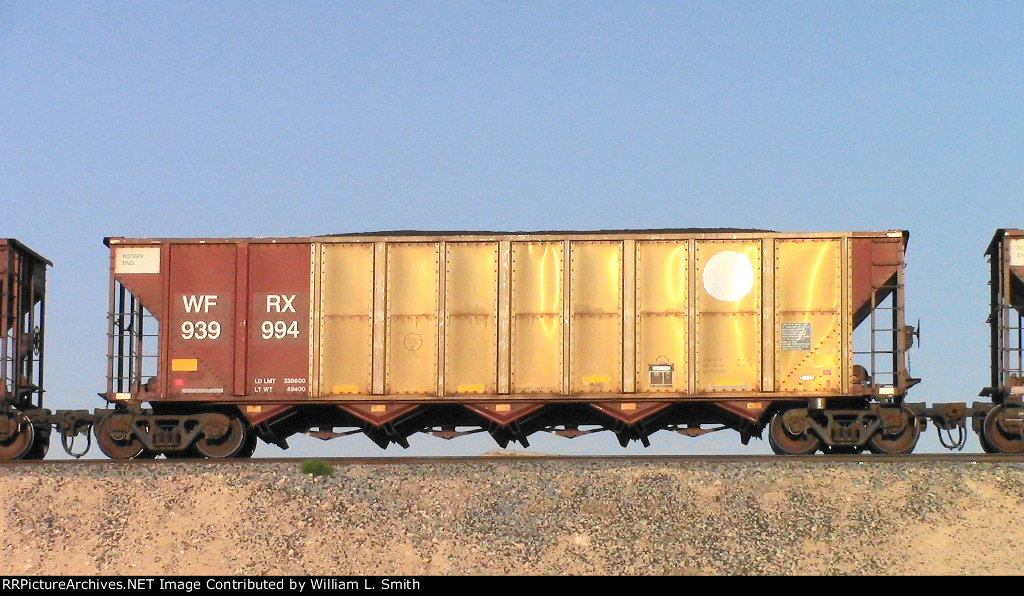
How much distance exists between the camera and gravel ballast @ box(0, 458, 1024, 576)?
13883 millimetres

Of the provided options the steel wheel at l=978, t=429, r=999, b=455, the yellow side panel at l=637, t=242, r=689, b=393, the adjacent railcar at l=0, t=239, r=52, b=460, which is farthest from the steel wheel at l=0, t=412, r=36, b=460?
the steel wheel at l=978, t=429, r=999, b=455

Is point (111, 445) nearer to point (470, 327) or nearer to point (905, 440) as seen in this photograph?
point (470, 327)

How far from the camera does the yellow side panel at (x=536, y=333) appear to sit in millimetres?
18609

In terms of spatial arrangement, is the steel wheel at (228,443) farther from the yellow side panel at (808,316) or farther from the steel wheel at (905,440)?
the steel wheel at (905,440)

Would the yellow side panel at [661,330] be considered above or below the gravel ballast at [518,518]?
above

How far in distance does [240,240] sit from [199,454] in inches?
139

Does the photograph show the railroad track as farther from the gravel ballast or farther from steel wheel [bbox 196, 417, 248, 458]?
steel wheel [bbox 196, 417, 248, 458]

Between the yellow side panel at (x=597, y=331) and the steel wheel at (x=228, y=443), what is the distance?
5259 millimetres

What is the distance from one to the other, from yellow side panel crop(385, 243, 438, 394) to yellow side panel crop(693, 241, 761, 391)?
13.3 feet

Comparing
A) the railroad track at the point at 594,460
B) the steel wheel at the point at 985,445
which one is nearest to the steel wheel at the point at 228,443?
the railroad track at the point at 594,460

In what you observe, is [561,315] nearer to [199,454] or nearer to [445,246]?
[445,246]

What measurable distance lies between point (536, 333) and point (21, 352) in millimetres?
8512

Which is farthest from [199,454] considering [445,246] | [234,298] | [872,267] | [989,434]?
[989,434]
